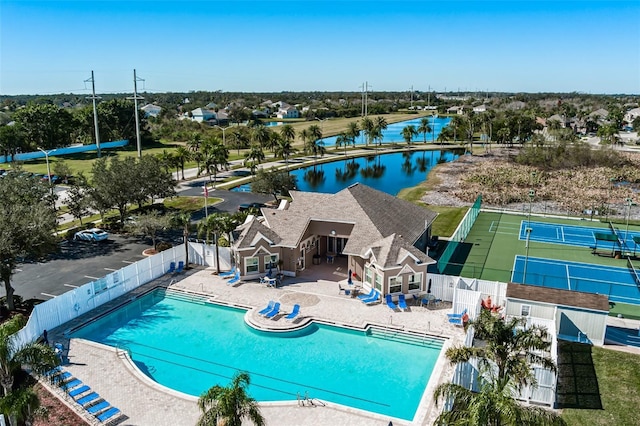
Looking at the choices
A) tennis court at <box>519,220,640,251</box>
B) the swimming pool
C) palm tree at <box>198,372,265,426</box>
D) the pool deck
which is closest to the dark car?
the pool deck

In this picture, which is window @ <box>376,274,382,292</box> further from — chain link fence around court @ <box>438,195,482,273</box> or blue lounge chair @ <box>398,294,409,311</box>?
chain link fence around court @ <box>438,195,482,273</box>

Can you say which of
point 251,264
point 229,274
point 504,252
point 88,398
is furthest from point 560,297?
point 88,398

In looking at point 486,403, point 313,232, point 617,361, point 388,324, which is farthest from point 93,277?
point 617,361

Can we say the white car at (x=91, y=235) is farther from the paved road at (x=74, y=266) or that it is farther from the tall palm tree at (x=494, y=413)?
the tall palm tree at (x=494, y=413)

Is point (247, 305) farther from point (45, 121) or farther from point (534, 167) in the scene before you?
point (45, 121)

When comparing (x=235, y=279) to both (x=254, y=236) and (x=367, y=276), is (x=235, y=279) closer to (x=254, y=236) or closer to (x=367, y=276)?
(x=254, y=236)
